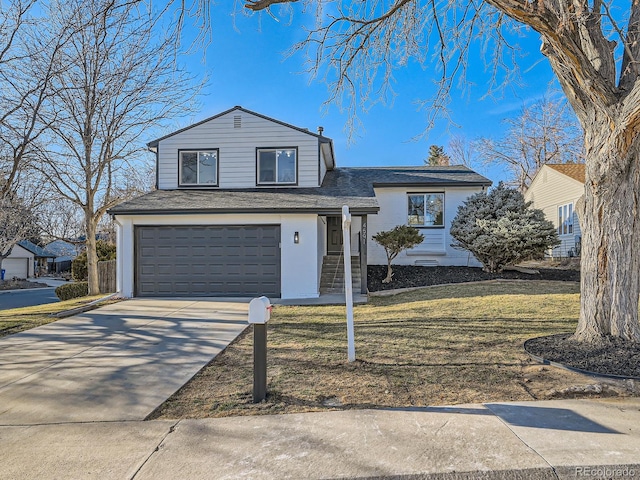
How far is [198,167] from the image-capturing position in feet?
43.3

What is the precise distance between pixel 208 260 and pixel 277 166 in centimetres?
394

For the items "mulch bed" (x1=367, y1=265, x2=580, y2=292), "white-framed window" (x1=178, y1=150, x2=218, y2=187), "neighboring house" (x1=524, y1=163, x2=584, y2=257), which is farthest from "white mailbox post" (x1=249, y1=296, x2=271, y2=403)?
"neighboring house" (x1=524, y1=163, x2=584, y2=257)

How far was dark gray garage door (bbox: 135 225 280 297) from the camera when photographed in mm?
11266

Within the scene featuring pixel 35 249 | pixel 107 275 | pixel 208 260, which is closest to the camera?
pixel 208 260

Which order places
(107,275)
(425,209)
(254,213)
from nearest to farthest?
(254,213), (425,209), (107,275)

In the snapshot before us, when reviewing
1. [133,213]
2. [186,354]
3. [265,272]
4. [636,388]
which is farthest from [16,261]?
[636,388]

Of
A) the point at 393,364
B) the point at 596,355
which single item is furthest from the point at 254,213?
the point at 596,355

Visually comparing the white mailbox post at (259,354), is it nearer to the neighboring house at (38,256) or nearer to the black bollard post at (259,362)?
the black bollard post at (259,362)

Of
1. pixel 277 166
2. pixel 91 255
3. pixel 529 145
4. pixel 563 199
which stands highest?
pixel 529 145

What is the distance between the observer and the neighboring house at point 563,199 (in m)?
19.1

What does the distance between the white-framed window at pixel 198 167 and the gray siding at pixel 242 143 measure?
21 centimetres

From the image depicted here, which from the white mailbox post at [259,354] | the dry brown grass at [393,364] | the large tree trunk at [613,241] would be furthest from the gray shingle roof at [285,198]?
the white mailbox post at [259,354]

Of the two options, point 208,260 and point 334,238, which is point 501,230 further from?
point 208,260

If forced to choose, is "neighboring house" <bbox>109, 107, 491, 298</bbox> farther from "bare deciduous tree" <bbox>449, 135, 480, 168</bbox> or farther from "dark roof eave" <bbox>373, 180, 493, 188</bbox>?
"bare deciduous tree" <bbox>449, 135, 480, 168</bbox>
